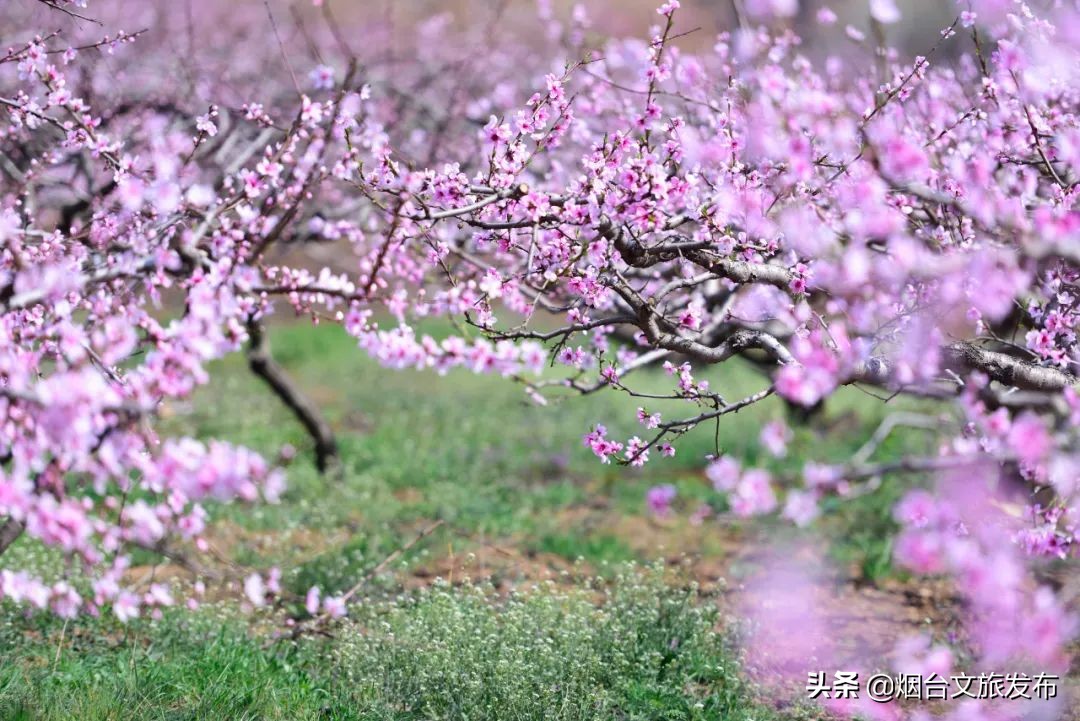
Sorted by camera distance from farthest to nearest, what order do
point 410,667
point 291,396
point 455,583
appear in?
point 291,396
point 455,583
point 410,667

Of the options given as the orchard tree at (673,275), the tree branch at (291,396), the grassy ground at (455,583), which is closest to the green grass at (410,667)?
the grassy ground at (455,583)

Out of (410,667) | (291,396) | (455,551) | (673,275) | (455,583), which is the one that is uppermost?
(291,396)

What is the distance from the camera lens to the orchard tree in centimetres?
254

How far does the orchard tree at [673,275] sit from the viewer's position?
8.34ft

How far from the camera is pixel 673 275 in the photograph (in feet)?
19.8

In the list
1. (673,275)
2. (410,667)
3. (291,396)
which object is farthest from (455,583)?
(291,396)

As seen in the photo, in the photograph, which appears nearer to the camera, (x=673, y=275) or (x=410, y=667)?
(x=410, y=667)

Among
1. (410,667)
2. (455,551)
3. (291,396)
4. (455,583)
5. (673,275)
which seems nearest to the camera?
(410,667)

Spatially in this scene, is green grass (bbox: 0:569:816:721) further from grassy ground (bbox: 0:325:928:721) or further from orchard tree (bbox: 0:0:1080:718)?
orchard tree (bbox: 0:0:1080:718)

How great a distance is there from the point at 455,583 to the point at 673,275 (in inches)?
101

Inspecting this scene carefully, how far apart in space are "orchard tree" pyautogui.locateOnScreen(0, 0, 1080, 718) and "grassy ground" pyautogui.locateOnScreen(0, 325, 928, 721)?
45 cm

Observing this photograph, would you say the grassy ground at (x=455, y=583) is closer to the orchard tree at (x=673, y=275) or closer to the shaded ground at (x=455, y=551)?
the shaded ground at (x=455, y=551)

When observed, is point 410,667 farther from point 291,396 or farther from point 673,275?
point 291,396

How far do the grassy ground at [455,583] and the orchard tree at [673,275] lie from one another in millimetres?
445
